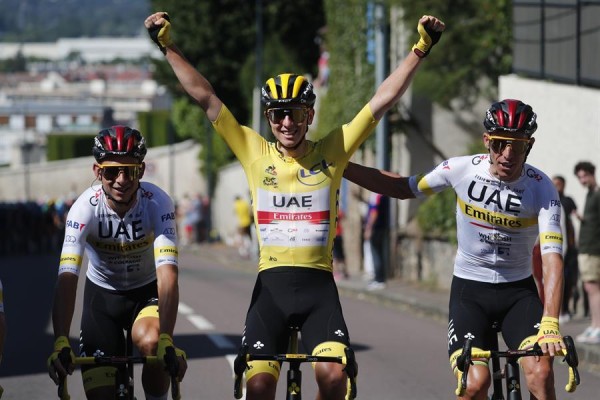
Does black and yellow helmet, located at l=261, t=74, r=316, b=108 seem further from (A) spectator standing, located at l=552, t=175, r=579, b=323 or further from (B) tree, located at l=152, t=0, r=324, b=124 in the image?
(B) tree, located at l=152, t=0, r=324, b=124

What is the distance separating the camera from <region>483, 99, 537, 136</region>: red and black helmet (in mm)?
7613

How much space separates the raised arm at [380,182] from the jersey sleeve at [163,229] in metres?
1.06

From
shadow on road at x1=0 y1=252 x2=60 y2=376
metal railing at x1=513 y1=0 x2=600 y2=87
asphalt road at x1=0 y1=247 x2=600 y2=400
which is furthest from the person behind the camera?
metal railing at x1=513 y1=0 x2=600 y2=87

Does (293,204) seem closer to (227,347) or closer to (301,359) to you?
(301,359)

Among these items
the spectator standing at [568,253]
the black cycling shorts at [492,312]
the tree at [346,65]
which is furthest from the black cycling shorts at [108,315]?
the tree at [346,65]

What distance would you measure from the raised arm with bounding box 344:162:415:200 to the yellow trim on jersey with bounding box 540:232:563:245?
797 mm

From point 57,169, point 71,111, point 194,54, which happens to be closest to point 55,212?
point 194,54

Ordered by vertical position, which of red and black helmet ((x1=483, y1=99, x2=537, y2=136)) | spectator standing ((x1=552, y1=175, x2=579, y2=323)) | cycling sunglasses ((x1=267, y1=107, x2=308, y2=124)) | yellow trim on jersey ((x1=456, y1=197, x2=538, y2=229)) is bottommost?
spectator standing ((x1=552, y1=175, x2=579, y2=323))

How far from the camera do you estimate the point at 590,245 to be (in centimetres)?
1537

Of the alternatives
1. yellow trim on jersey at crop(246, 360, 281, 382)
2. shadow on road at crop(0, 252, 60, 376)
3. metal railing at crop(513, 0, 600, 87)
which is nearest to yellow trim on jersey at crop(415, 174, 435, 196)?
yellow trim on jersey at crop(246, 360, 281, 382)

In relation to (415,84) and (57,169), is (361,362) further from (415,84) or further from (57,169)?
(57,169)

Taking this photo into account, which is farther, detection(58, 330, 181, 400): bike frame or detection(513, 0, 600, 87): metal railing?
detection(513, 0, 600, 87): metal railing

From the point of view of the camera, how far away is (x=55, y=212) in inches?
1892

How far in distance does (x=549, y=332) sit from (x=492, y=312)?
2.42ft
